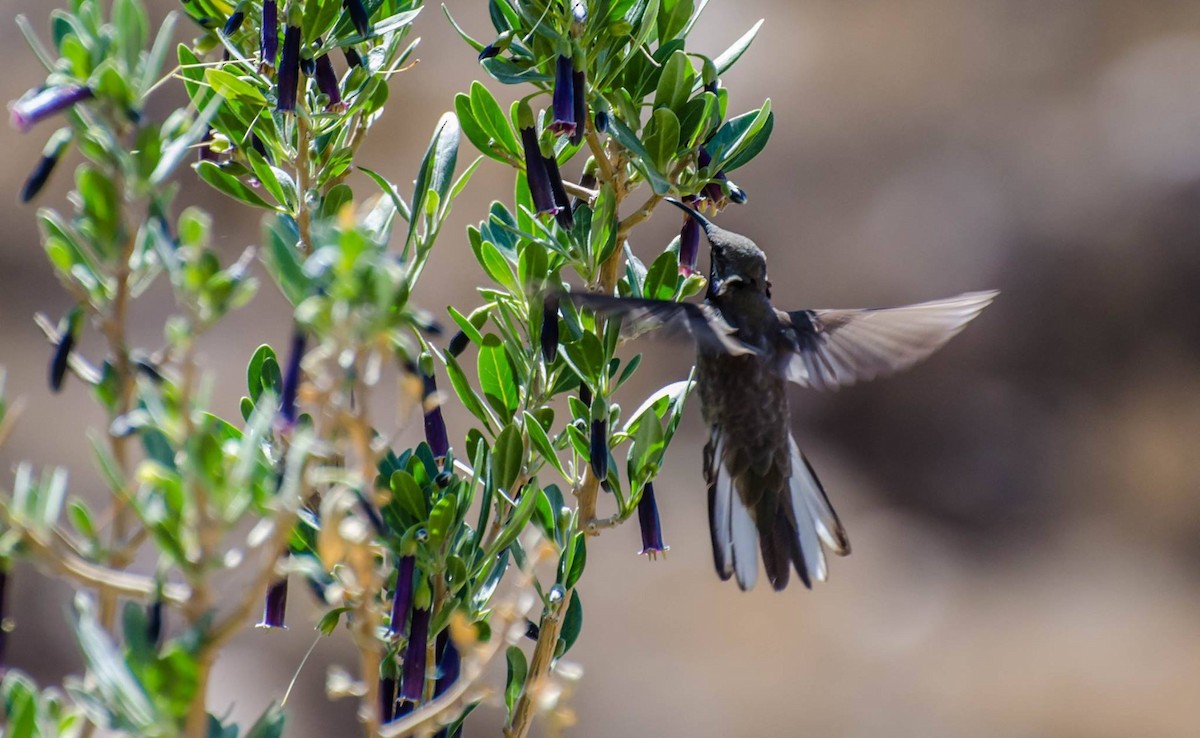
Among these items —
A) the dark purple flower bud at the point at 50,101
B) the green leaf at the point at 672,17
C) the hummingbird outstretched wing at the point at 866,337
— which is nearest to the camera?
the dark purple flower bud at the point at 50,101

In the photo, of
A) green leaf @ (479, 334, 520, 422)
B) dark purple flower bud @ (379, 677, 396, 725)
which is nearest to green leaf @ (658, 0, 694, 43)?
green leaf @ (479, 334, 520, 422)

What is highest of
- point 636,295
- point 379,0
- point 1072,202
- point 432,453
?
point 1072,202

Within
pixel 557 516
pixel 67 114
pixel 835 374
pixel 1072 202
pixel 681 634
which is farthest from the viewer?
pixel 1072 202

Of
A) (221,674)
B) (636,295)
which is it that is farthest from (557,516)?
(221,674)

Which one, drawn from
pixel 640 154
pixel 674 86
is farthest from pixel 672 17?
pixel 640 154

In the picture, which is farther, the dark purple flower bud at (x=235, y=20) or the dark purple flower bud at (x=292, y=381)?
the dark purple flower bud at (x=235, y=20)

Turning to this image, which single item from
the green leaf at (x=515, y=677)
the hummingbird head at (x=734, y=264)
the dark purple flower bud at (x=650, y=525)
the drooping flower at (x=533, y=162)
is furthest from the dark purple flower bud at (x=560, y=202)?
the hummingbird head at (x=734, y=264)

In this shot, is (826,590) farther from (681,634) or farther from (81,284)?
(81,284)

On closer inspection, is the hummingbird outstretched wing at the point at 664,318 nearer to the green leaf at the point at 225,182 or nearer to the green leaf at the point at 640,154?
the green leaf at the point at 640,154
